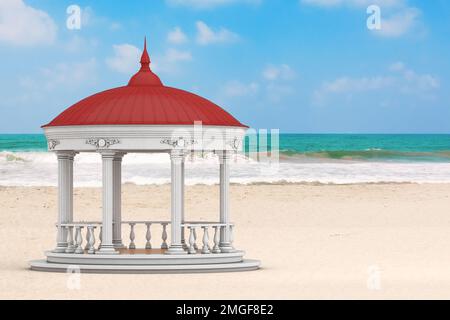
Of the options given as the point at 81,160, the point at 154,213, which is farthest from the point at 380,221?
the point at 81,160

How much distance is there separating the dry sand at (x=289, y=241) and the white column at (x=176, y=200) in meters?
1.01

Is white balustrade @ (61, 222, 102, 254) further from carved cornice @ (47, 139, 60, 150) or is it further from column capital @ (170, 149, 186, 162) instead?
column capital @ (170, 149, 186, 162)

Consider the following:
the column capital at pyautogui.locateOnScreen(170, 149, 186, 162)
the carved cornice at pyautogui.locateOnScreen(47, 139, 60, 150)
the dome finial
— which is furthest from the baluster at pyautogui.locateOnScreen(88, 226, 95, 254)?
the dome finial

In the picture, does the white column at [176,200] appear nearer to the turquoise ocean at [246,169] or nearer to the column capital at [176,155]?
the column capital at [176,155]

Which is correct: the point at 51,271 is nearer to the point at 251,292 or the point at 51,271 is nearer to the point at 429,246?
the point at 251,292

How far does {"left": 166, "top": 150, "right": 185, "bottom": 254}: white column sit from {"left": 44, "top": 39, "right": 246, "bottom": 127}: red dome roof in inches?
27.9

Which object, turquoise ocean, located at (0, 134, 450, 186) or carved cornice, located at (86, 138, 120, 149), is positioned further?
turquoise ocean, located at (0, 134, 450, 186)

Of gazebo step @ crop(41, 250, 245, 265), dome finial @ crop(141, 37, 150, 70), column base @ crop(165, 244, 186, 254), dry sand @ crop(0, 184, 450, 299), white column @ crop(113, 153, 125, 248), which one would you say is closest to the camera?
dry sand @ crop(0, 184, 450, 299)

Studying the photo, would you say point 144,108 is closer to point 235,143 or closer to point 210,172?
point 235,143

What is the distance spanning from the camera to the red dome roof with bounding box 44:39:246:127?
22109mm

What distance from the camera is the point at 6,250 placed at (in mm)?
28344

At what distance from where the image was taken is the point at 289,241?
30484mm

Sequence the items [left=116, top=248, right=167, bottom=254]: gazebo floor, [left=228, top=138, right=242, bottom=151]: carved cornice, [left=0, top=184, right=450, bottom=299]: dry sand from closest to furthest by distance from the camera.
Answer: [left=0, top=184, right=450, bottom=299]: dry sand, [left=228, top=138, right=242, bottom=151]: carved cornice, [left=116, top=248, right=167, bottom=254]: gazebo floor

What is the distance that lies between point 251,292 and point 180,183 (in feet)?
14.0
